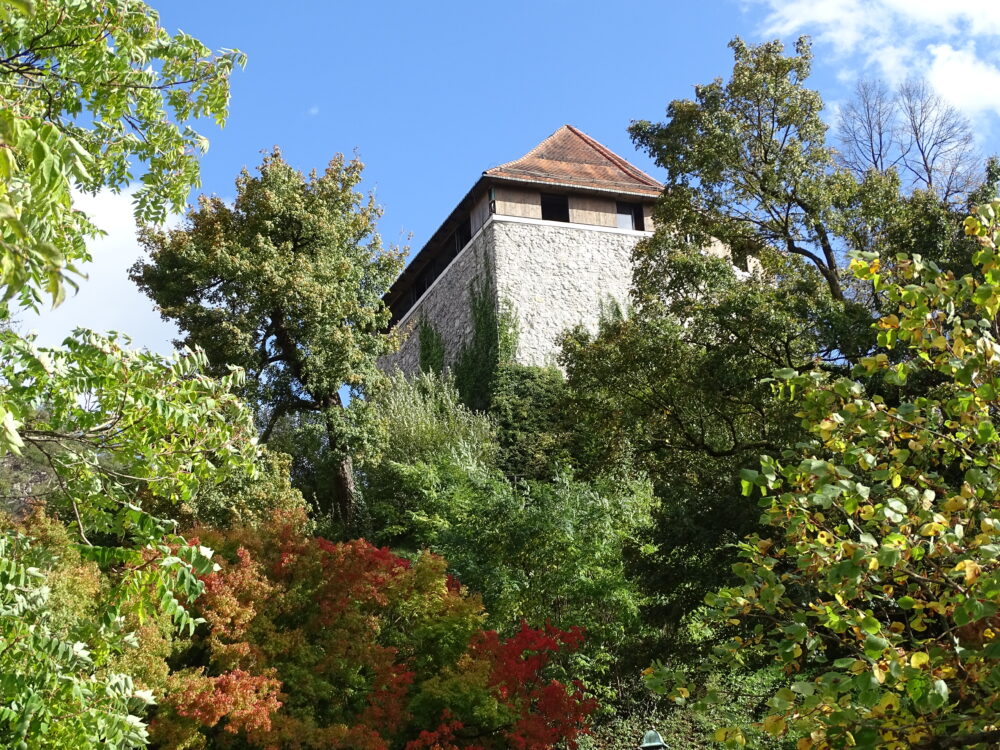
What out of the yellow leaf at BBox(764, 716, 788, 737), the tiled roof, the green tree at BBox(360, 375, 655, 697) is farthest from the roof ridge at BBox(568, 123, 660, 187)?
the yellow leaf at BBox(764, 716, 788, 737)

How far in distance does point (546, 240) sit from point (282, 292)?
8980 mm

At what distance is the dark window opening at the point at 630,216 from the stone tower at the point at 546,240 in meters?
0.03

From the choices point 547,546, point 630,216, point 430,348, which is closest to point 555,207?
point 630,216

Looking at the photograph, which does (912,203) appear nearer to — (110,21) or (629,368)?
(629,368)

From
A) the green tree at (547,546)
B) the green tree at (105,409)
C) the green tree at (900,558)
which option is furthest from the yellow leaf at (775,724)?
the green tree at (547,546)

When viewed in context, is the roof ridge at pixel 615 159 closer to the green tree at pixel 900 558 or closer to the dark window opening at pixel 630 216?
the dark window opening at pixel 630 216

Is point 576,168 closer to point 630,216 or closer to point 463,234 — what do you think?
point 630,216

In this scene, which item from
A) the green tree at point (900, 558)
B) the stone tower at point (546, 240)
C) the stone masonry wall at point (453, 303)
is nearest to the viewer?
the green tree at point (900, 558)

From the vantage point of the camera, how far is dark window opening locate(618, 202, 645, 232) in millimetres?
24219

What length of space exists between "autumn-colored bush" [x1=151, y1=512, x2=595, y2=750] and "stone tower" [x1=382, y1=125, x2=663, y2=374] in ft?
40.7

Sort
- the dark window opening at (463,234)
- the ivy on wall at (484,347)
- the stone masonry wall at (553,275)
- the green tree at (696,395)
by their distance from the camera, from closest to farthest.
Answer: the green tree at (696,395)
the ivy on wall at (484,347)
the stone masonry wall at (553,275)
the dark window opening at (463,234)

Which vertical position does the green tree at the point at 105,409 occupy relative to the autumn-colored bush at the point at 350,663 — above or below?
above

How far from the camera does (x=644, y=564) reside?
408 inches

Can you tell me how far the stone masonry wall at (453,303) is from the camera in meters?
23.5
